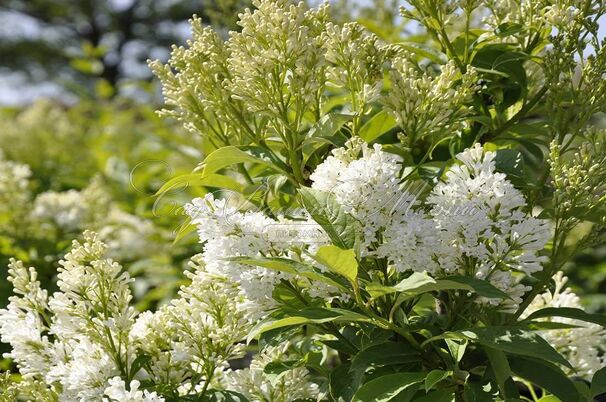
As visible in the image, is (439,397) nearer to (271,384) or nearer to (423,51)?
(271,384)

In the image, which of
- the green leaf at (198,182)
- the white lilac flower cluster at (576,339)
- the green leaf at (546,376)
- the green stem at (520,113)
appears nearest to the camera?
the green leaf at (546,376)

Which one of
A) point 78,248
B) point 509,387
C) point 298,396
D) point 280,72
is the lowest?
point 509,387

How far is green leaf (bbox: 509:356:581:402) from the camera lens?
1.28m

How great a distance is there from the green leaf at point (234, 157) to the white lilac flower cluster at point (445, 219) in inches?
6.2

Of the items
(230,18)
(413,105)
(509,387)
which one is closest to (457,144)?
(413,105)

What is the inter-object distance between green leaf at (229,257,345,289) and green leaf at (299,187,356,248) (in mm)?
57

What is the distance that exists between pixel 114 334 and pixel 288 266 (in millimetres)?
439

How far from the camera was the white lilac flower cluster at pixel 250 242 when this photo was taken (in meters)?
A: 1.17

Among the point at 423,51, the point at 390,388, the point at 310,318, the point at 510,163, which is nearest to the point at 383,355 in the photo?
the point at 390,388

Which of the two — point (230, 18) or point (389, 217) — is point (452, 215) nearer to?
point (389, 217)

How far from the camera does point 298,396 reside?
1.42m

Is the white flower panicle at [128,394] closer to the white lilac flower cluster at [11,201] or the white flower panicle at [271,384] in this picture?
the white flower panicle at [271,384]

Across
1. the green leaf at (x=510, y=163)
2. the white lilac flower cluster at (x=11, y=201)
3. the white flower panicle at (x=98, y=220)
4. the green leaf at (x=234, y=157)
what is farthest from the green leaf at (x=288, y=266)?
the white lilac flower cluster at (x=11, y=201)

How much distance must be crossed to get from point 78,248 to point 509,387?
72 centimetres
